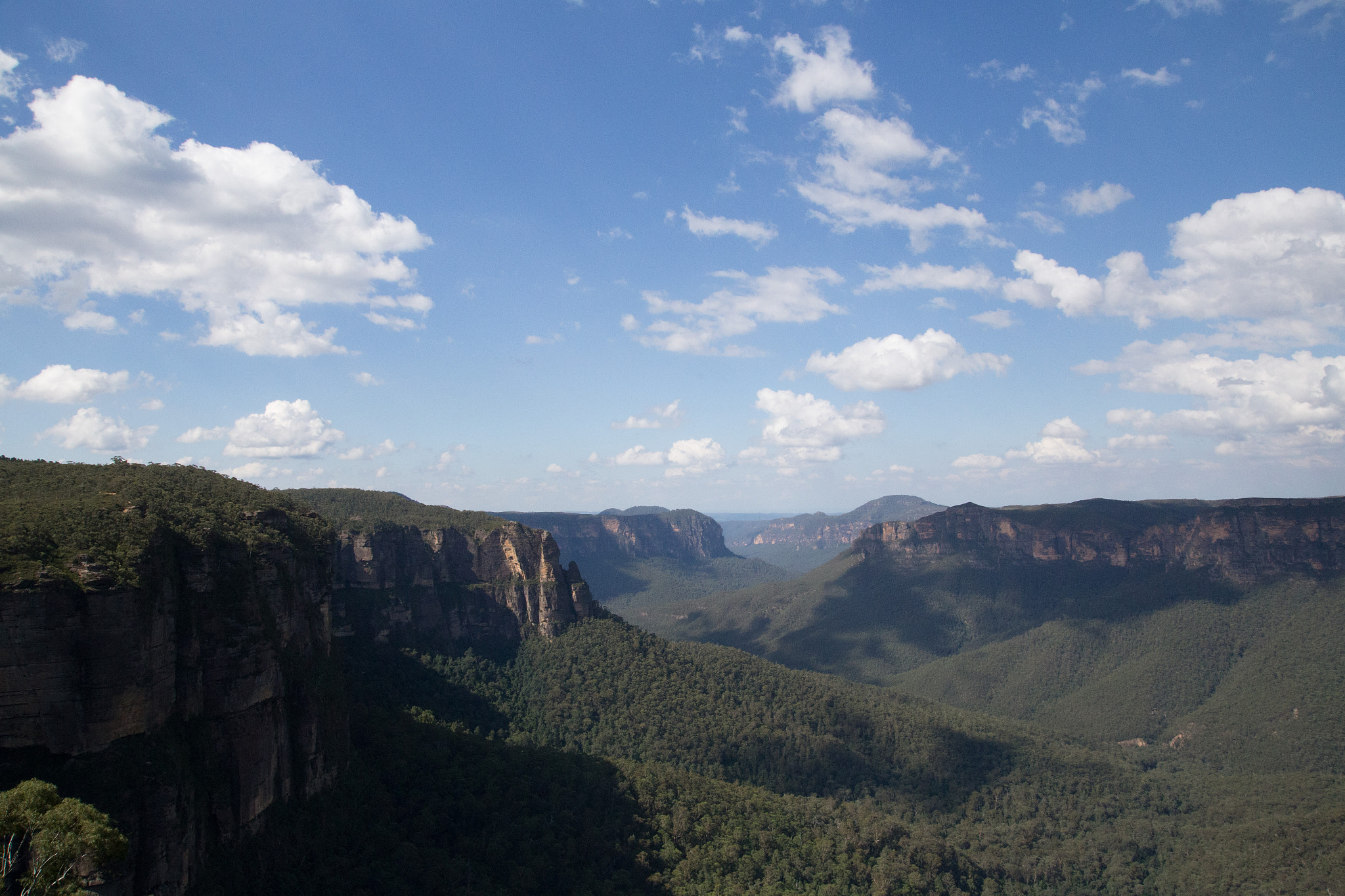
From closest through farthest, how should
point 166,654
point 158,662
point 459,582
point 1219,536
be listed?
point 158,662 < point 166,654 < point 459,582 < point 1219,536

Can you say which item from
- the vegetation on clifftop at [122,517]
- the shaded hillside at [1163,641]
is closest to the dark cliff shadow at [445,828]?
the vegetation on clifftop at [122,517]

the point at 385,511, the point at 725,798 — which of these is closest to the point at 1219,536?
the point at 725,798

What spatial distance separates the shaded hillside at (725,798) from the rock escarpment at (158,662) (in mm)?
4824

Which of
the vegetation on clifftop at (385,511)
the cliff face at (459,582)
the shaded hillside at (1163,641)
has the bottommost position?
the shaded hillside at (1163,641)

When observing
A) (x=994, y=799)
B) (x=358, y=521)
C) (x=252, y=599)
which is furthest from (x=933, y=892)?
(x=358, y=521)

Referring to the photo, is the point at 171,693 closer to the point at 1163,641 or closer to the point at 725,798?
the point at 725,798

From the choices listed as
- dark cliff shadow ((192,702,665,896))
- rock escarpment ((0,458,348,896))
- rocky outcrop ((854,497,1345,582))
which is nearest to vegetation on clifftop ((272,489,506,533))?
dark cliff shadow ((192,702,665,896))

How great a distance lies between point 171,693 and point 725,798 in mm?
47381

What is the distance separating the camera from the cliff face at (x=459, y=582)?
88.8 meters

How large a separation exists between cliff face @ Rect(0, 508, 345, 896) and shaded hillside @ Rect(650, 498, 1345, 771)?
13656cm

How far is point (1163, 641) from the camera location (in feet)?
Answer: 502

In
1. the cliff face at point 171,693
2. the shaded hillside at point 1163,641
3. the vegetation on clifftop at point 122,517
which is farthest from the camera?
the shaded hillside at point 1163,641

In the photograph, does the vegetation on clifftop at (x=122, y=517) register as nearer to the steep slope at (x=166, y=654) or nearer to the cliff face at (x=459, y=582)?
the steep slope at (x=166, y=654)

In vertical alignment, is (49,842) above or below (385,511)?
below
